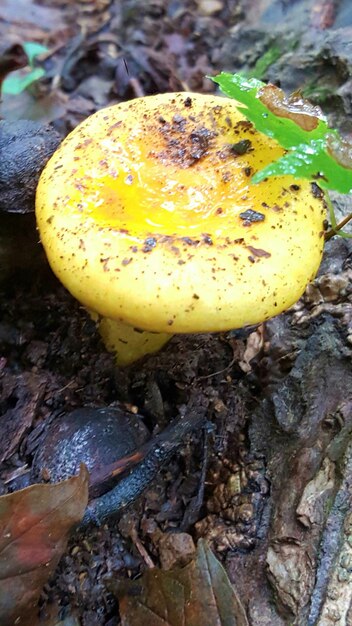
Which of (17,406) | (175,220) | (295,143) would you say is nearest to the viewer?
(295,143)

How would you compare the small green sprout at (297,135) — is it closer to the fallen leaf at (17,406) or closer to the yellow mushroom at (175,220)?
the yellow mushroom at (175,220)

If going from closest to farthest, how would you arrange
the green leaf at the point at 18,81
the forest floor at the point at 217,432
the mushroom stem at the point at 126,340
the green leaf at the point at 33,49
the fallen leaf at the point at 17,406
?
the forest floor at the point at 217,432 → the fallen leaf at the point at 17,406 → the mushroom stem at the point at 126,340 → the green leaf at the point at 18,81 → the green leaf at the point at 33,49

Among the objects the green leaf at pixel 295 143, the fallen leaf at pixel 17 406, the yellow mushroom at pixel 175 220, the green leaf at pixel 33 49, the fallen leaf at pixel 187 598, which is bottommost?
the fallen leaf at pixel 17 406

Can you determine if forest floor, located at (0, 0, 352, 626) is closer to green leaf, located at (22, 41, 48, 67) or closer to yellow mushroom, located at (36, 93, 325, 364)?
yellow mushroom, located at (36, 93, 325, 364)

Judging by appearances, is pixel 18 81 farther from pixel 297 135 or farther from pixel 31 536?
pixel 31 536

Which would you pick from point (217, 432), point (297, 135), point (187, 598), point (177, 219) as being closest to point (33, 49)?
point (177, 219)

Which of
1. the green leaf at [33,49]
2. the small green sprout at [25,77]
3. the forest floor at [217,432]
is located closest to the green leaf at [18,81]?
the small green sprout at [25,77]

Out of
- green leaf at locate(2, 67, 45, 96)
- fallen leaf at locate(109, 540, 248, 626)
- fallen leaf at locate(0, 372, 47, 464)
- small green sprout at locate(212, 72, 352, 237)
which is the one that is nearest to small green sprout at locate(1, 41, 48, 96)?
green leaf at locate(2, 67, 45, 96)
